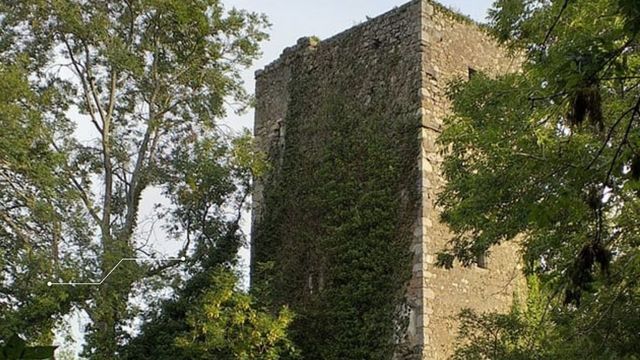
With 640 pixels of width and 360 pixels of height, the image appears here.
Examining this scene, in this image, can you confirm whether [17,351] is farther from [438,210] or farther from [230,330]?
[438,210]

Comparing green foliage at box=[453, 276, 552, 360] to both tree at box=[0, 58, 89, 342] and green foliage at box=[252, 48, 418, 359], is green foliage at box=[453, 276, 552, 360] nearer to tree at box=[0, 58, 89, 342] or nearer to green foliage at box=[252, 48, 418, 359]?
green foliage at box=[252, 48, 418, 359]

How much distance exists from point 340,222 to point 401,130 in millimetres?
1581

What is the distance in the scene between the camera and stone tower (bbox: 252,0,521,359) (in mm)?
12359

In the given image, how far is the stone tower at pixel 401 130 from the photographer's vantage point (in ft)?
40.5

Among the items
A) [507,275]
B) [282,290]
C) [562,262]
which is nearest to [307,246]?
[282,290]

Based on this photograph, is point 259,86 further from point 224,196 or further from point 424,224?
point 424,224

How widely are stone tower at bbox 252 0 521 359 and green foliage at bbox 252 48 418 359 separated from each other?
0.03m

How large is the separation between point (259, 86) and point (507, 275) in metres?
5.44

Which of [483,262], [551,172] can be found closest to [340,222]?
[483,262]

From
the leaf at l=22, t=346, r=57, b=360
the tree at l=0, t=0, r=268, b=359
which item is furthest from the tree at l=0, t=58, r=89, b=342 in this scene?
the leaf at l=22, t=346, r=57, b=360

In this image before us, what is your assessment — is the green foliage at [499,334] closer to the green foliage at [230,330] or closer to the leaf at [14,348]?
the green foliage at [230,330]

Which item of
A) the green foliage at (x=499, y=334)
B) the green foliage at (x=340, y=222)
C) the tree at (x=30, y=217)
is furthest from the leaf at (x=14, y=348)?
the green foliage at (x=340, y=222)

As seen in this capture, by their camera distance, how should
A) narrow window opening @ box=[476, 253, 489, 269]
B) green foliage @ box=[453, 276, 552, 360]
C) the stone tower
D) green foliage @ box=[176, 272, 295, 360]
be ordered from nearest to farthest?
green foliage @ box=[453, 276, 552, 360]
green foliage @ box=[176, 272, 295, 360]
the stone tower
narrow window opening @ box=[476, 253, 489, 269]

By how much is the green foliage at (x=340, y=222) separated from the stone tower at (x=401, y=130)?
31 millimetres
